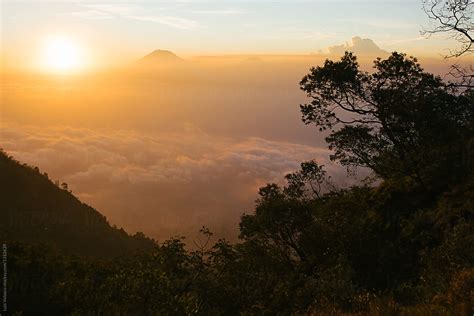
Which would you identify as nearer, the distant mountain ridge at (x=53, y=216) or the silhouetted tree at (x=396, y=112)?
the silhouetted tree at (x=396, y=112)

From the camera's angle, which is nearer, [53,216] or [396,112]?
[396,112]

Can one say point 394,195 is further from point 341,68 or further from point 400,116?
point 341,68

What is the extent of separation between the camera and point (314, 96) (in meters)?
22.8

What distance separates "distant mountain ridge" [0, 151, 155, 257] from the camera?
11138 centimetres

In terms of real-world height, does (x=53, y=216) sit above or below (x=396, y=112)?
below

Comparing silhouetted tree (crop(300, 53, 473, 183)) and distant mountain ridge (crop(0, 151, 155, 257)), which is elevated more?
silhouetted tree (crop(300, 53, 473, 183))

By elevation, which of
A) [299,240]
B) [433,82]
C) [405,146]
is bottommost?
[299,240]

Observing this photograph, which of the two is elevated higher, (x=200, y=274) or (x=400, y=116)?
(x=400, y=116)

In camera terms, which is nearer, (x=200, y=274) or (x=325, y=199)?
(x=200, y=274)

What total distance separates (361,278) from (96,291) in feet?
34.7

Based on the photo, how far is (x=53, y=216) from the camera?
399 ft

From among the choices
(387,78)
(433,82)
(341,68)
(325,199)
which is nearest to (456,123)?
(433,82)

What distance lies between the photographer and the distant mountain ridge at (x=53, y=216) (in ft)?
365

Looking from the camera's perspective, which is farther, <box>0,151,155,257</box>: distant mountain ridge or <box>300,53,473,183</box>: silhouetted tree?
<box>0,151,155,257</box>: distant mountain ridge
